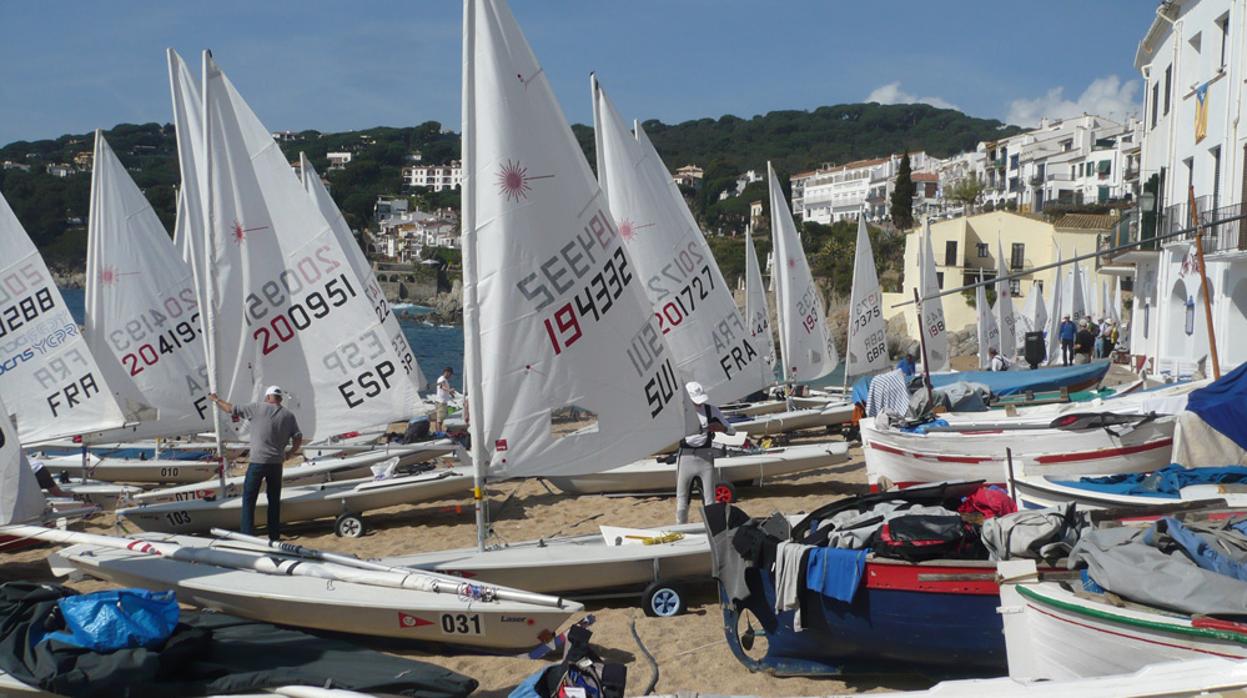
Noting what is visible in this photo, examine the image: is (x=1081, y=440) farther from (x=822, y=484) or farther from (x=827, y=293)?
(x=827, y=293)

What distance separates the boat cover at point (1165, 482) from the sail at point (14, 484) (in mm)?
8093

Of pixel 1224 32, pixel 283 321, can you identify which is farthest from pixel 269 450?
pixel 1224 32

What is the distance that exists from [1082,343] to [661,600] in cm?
2456

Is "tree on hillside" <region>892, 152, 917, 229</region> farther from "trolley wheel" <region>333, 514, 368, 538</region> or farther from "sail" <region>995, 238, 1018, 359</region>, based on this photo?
"trolley wheel" <region>333, 514, 368, 538</region>

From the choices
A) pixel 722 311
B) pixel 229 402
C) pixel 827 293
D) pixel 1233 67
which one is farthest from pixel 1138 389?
pixel 827 293

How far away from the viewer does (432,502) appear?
12453 mm

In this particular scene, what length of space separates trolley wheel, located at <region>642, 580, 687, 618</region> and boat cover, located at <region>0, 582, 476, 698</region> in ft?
6.88

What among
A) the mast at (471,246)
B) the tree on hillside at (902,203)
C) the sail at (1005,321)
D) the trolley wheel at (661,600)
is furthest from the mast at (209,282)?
the tree on hillside at (902,203)

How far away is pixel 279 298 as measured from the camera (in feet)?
35.1

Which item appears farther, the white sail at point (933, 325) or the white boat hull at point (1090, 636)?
the white sail at point (933, 325)

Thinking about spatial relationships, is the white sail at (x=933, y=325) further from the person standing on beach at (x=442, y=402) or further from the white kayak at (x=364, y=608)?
the white kayak at (x=364, y=608)

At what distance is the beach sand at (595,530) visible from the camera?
637 cm

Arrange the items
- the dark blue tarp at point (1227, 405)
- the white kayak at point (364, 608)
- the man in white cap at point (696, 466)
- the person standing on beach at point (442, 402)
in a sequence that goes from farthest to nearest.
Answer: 1. the person standing on beach at point (442, 402)
2. the dark blue tarp at point (1227, 405)
3. the man in white cap at point (696, 466)
4. the white kayak at point (364, 608)

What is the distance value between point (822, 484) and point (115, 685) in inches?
358
